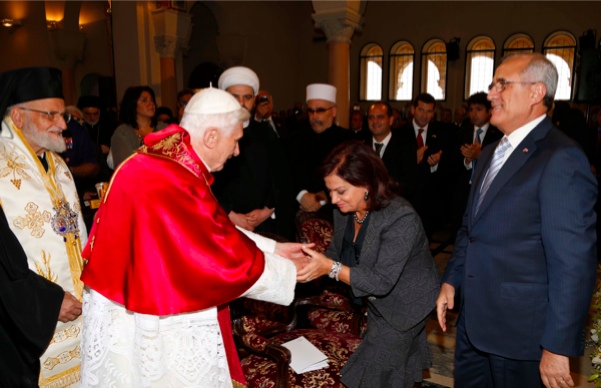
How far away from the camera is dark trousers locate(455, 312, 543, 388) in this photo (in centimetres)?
197

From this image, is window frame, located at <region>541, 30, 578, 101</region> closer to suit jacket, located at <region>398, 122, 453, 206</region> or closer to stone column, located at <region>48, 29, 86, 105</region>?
suit jacket, located at <region>398, 122, 453, 206</region>

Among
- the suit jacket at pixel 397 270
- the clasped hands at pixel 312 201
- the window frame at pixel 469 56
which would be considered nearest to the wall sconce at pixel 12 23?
the clasped hands at pixel 312 201

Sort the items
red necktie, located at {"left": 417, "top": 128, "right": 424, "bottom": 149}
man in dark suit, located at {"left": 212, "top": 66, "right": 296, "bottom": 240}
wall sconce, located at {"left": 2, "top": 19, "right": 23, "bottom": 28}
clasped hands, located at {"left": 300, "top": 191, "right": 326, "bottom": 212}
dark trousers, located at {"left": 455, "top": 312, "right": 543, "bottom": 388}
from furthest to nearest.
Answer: wall sconce, located at {"left": 2, "top": 19, "right": 23, "bottom": 28}, red necktie, located at {"left": 417, "top": 128, "right": 424, "bottom": 149}, clasped hands, located at {"left": 300, "top": 191, "right": 326, "bottom": 212}, man in dark suit, located at {"left": 212, "top": 66, "right": 296, "bottom": 240}, dark trousers, located at {"left": 455, "top": 312, "right": 543, "bottom": 388}

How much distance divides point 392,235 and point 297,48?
17337mm

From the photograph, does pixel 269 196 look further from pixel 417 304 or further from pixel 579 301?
pixel 579 301

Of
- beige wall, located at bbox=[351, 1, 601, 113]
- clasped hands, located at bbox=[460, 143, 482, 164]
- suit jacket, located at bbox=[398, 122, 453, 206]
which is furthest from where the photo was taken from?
beige wall, located at bbox=[351, 1, 601, 113]

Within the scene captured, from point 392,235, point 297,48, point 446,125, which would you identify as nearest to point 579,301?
point 392,235

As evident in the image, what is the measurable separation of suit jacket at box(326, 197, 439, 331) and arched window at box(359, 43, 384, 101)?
16.8 m

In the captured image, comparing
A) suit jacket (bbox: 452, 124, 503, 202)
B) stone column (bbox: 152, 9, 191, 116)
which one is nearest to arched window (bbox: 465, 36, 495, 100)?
stone column (bbox: 152, 9, 191, 116)

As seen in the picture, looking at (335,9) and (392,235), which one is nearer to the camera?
(392,235)

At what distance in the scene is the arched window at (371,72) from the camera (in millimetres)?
18156

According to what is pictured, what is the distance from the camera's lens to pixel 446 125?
5699 millimetres

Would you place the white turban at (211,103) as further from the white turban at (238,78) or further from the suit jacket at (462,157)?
the suit jacket at (462,157)

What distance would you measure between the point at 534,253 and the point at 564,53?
16581 millimetres
